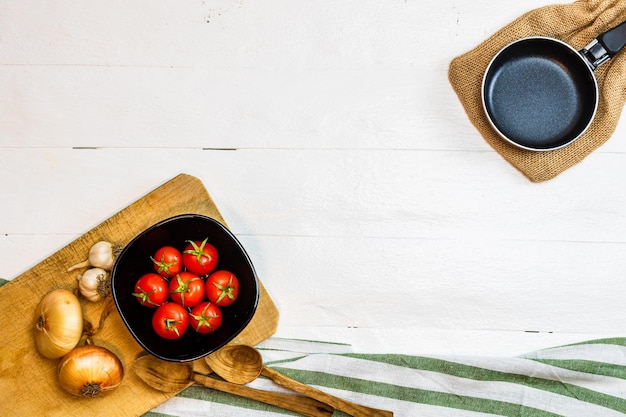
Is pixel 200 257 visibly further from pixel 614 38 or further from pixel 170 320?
pixel 614 38

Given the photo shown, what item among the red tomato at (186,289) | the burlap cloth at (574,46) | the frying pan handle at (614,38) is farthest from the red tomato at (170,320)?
the frying pan handle at (614,38)

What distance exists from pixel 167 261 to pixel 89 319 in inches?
5.9

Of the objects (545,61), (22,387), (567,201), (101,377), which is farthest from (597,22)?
(22,387)

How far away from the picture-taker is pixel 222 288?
916 mm

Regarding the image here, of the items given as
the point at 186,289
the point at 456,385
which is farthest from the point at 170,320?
the point at 456,385

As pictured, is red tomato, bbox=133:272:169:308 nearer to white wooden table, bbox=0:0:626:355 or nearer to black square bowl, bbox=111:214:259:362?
black square bowl, bbox=111:214:259:362

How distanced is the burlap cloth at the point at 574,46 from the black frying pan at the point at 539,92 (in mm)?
18

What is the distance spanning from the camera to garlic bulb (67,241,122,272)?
95 centimetres

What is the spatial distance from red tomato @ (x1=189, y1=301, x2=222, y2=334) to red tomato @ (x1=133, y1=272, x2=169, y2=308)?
1.9 inches

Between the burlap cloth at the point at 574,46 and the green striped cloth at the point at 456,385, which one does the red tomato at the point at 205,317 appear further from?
the burlap cloth at the point at 574,46

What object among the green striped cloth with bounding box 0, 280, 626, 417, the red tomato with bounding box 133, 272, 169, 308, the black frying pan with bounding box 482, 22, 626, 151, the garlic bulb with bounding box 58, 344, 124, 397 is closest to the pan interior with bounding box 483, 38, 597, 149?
the black frying pan with bounding box 482, 22, 626, 151

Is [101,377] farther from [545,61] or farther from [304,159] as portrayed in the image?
[545,61]

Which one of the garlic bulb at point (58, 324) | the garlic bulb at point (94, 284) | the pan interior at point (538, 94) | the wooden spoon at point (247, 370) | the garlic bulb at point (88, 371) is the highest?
the pan interior at point (538, 94)

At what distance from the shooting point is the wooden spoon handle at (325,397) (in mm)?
950
